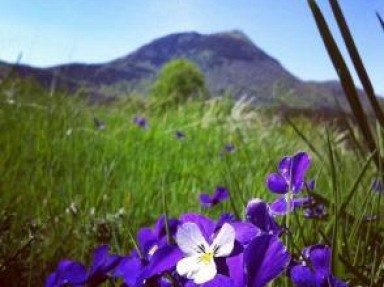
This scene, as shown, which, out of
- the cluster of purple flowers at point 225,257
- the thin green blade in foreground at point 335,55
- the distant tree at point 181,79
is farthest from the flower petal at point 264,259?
the distant tree at point 181,79

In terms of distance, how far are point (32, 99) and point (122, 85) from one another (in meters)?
1.81

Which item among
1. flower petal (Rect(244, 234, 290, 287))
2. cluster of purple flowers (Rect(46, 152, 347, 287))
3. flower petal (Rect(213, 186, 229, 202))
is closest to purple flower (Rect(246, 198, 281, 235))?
cluster of purple flowers (Rect(46, 152, 347, 287))

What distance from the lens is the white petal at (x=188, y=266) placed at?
62cm

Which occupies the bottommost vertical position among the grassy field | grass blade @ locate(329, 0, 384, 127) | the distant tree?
the grassy field

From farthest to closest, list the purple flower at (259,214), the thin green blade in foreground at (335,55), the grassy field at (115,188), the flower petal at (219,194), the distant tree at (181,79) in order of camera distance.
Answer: the distant tree at (181,79) → the flower petal at (219,194) → the grassy field at (115,188) → the thin green blade in foreground at (335,55) → the purple flower at (259,214)

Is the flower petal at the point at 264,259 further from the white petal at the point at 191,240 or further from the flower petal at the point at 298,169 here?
the flower petal at the point at 298,169

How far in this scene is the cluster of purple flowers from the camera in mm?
566

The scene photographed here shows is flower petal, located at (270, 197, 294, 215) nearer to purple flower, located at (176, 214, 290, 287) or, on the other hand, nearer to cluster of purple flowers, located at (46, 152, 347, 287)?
cluster of purple flowers, located at (46, 152, 347, 287)

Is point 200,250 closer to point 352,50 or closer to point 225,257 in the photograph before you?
point 225,257

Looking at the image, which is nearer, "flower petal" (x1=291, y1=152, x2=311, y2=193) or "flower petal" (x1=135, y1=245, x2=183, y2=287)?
"flower petal" (x1=135, y1=245, x2=183, y2=287)

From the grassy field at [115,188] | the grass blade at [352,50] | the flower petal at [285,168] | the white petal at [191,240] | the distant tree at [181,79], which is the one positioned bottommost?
the grassy field at [115,188]

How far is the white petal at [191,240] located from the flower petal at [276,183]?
0.62 feet

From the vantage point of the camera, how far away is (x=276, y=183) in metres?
0.82

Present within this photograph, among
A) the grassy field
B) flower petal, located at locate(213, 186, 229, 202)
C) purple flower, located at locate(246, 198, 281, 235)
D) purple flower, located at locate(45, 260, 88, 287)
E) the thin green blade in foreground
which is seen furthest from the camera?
flower petal, located at locate(213, 186, 229, 202)
